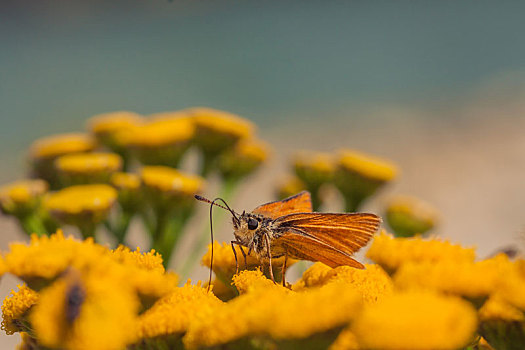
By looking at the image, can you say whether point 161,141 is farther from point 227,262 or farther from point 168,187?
point 227,262

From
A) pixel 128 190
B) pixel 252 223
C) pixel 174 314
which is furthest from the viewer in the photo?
pixel 128 190

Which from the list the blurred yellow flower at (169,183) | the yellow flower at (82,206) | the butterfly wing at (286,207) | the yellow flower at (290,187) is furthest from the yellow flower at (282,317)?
the yellow flower at (290,187)

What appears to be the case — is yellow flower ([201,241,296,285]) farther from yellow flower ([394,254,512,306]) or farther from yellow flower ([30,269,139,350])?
yellow flower ([30,269,139,350])

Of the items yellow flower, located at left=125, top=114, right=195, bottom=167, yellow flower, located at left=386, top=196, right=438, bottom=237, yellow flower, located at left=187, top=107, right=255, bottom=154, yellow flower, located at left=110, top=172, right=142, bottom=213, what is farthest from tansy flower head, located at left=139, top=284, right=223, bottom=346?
yellow flower, located at left=386, top=196, right=438, bottom=237

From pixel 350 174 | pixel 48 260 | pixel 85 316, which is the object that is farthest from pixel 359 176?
pixel 85 316

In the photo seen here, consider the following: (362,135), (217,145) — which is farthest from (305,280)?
(362,135)

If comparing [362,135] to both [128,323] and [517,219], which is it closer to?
[517,219]

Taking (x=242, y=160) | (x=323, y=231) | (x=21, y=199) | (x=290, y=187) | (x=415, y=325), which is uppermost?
(x=415, y=325)
